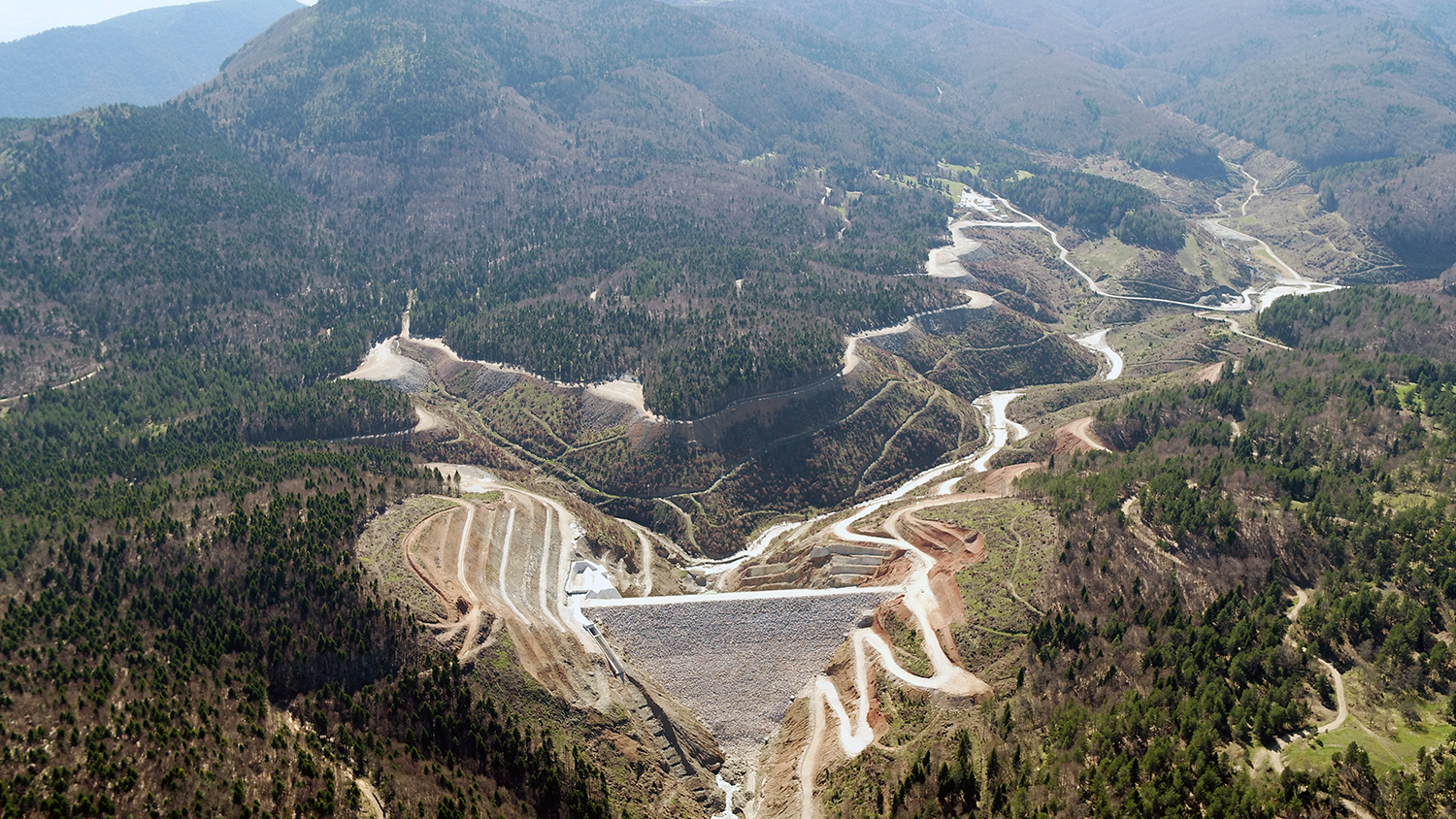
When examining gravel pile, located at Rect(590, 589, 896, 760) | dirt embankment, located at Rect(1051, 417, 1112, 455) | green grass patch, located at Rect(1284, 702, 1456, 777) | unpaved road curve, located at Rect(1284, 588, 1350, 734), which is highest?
green grass patch, located at Rect(1284, 702, 1456, 777)

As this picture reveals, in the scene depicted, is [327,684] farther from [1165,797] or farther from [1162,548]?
[1162,548]

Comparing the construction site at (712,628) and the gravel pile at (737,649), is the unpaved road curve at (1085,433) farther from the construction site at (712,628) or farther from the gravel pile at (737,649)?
the gravel pile at (737,649)

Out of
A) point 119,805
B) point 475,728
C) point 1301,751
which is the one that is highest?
point 119,805

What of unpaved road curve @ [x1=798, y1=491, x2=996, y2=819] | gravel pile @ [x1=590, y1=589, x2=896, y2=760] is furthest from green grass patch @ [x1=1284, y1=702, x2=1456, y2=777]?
gravel pile @ [x1=590, y1=589, x2=896, y2=760]

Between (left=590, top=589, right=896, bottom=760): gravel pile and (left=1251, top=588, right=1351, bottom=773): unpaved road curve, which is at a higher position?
(left=1251, top=588, right=1351, bottom=773): unpaved road curve

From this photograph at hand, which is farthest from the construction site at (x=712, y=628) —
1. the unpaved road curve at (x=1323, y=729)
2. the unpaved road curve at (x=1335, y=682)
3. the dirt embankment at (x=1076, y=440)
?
the dirt embankment at (x=1076, y=440)

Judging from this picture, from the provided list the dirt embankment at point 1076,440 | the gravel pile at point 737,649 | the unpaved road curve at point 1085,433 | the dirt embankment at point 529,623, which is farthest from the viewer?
the unpaved road curve at point 1085,433

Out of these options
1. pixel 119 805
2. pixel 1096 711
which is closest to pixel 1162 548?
pixel 1096 711

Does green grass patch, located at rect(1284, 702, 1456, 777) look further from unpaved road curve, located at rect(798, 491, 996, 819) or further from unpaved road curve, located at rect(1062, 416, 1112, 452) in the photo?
unpaved road curve, located at rect(1062, 416, 1112, 452)
